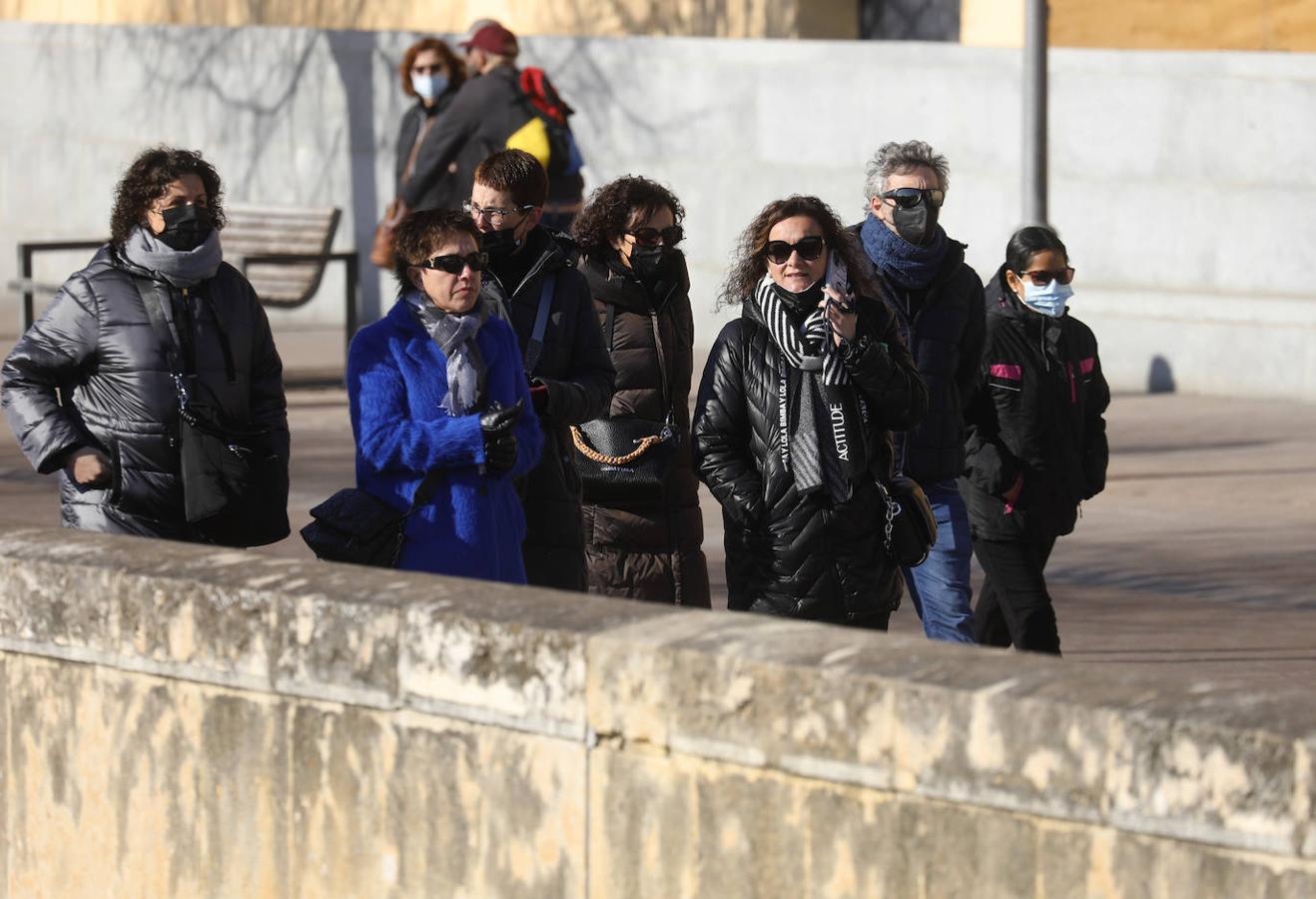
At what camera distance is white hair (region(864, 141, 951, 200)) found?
24.3 feet

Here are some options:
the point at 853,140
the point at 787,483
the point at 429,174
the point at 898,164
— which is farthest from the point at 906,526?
the point at 853,140

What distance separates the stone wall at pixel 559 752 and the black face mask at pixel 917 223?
2641 mm

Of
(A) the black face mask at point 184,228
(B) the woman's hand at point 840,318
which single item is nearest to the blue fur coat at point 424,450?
(A) the black face mask at point 184,228

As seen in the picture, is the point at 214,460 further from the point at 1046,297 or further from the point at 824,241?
the point at 1046,297

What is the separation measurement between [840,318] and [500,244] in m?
1.00

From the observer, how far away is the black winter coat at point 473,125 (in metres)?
14.1

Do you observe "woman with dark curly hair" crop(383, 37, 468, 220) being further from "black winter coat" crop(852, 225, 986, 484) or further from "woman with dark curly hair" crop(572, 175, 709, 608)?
"black winter coat" crop(852, 225, 986, 484)

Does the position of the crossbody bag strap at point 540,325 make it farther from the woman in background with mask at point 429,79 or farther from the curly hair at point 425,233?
the woman in background with mask at point 429,79

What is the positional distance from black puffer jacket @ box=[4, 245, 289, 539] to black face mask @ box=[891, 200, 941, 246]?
1.75m

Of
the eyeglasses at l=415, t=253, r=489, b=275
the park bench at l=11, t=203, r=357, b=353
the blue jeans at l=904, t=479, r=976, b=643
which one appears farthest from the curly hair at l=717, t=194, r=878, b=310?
the park bench at l=11, t=203, r=357, b=353

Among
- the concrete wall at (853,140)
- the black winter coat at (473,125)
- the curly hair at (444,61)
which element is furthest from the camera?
the curly hair at (444,61)

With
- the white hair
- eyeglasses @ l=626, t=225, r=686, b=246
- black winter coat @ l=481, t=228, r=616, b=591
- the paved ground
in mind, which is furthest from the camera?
the paved ground

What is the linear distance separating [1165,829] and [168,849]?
6.77 feet

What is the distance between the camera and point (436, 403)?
6320 mm
